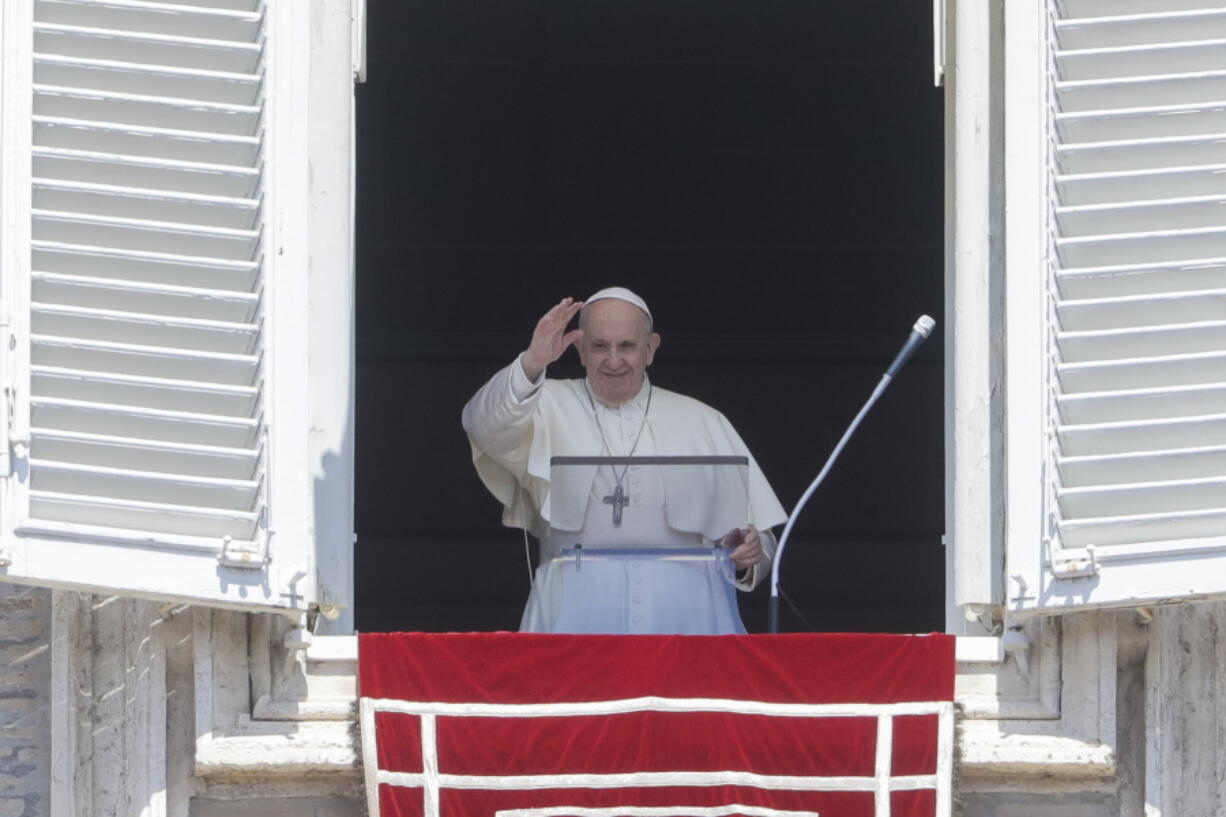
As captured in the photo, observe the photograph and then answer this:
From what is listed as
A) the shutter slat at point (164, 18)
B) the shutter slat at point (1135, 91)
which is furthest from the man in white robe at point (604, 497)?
the shutter slat at point (1135, 91)

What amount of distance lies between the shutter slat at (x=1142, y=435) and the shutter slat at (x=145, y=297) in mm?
1551

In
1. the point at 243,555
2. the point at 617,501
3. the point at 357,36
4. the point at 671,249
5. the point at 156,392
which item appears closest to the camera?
the point at 243,555

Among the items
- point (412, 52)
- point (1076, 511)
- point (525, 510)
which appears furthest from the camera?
point (412, 52)

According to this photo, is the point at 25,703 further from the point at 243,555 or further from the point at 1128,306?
the point at 1128,306

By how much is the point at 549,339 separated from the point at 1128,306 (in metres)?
1.25

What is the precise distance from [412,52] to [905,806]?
5050 mm

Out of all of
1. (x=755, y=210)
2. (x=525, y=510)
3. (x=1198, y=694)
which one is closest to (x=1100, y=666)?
(x=1198, y=694)

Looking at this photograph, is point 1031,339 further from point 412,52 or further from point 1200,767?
point 412,52

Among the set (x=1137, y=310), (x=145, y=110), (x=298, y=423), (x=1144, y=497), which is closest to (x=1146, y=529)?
(x=1144, y=497)

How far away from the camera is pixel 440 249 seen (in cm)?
1038

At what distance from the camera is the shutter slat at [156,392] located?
560 cm

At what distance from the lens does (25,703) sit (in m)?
5.82

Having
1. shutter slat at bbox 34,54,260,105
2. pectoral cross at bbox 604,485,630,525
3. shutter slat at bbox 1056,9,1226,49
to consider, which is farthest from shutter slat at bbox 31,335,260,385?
shutter slat at bbox 1056,9,1226,49

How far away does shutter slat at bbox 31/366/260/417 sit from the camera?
5598 mm
